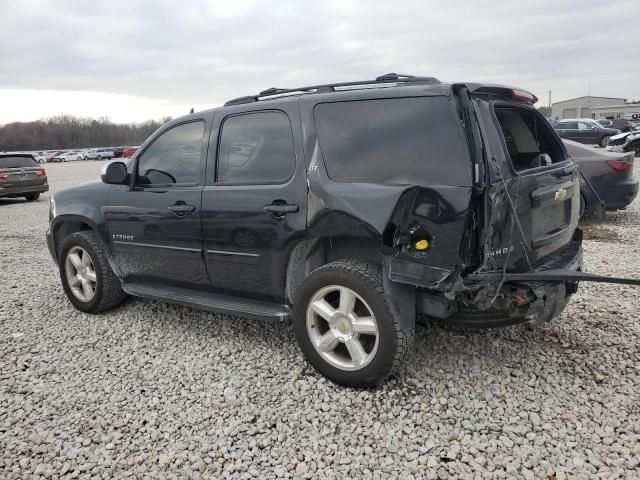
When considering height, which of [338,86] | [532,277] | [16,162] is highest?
[338,86]

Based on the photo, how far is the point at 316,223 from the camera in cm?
316

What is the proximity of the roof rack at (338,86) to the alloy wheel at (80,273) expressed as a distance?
2023 millimetres

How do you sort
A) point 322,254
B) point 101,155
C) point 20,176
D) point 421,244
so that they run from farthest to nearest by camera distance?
point 101,155 < point 20,176 < point 322,254 < point 421,244

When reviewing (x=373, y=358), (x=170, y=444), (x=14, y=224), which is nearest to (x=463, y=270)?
(x=373, y=358)

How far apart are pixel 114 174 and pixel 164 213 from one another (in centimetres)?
62

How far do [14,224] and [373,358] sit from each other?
1073cm

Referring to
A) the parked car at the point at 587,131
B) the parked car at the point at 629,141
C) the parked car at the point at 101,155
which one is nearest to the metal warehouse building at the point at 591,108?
the parked car at the point at 587,131

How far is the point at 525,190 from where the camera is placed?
9.73 ft

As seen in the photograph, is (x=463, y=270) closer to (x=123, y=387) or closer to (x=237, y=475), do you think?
(x=237, y=475)

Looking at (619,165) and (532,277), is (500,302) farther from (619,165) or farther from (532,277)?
(619,165)

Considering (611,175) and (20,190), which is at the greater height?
(611,175)

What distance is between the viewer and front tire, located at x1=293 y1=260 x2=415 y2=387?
116 inches

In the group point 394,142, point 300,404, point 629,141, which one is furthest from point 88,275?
point 629,141

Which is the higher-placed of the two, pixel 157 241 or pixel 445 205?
pixel 445 205
